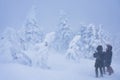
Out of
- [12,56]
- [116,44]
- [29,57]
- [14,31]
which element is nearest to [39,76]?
[29,57]

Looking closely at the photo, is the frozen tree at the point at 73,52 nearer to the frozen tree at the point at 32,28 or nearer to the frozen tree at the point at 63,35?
the frozen tree at the point at 32,28

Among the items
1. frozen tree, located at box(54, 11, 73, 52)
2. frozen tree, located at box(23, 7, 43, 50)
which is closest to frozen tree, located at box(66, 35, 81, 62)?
frozen tree, located at box(23, 7, 43, 50)

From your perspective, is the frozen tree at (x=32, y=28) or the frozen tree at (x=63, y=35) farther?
the frozen tree at (x=63, y=35)

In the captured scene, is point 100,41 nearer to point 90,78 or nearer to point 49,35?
point 49,35

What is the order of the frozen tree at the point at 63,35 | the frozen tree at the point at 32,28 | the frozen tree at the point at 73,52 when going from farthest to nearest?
the frozen tree at the point at 63,35 < the frozen tree at the point at 32,28 < the frozen tree at the point at 73,52

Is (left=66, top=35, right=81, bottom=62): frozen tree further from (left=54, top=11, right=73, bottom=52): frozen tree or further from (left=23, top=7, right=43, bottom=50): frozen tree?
(left=54, top=11, right=73, bottom=52): frozen tree

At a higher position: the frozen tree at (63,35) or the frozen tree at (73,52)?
the frozen tree at (63,35)

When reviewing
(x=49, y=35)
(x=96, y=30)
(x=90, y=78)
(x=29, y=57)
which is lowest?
(x=90, y=78)

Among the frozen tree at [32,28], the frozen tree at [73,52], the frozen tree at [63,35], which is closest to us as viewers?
the frozen tree at [73,52]

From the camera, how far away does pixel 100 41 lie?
46750 millimetres

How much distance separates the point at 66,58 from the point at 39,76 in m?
14.2

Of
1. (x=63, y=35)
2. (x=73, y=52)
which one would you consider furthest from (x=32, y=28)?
(x=73, y=52)

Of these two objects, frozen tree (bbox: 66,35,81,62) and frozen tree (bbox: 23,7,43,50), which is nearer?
frozen tree (bbox: 66,35,81,62)

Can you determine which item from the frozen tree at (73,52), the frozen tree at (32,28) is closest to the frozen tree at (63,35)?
the frozen tree at (32,28)
